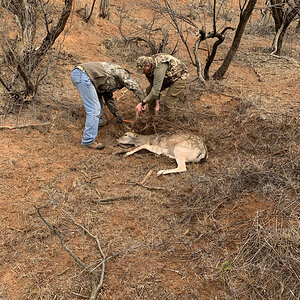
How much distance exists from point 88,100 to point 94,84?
356 millimetres

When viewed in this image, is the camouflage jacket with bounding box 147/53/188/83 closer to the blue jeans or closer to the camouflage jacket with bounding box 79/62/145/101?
the camouflage jacket with bounding box 79/62/145/101

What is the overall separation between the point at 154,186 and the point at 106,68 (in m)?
2.58

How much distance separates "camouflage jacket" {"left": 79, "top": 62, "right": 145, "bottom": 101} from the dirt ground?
121 cm

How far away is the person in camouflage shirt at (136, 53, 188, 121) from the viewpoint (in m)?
5.61

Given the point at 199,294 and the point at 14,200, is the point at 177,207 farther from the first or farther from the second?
the point at 14,200

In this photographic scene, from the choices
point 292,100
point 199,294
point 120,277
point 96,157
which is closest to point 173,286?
point 199,294

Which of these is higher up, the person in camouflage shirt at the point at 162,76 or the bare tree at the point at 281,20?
the bare tree at the point at 281,20

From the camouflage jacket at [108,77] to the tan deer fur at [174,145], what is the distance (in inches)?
41.9

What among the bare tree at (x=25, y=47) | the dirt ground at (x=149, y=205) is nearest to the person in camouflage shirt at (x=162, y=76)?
the dirt ground at (x=149, y=205)

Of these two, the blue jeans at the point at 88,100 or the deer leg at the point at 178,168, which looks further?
the blue jeans at the point at 88,100

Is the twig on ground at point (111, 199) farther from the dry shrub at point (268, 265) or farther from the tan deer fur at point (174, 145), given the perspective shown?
the dry shrub at point (268, 265)

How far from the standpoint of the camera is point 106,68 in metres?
5.82

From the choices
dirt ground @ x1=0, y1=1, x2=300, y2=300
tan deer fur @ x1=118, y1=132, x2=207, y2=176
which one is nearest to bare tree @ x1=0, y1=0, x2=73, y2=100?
dirt ground @ x1=0, y1=1, x2=300, y2=300

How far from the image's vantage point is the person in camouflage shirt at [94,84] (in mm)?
5602
